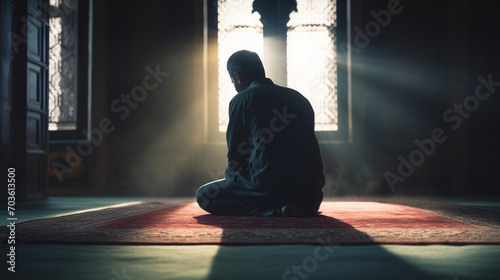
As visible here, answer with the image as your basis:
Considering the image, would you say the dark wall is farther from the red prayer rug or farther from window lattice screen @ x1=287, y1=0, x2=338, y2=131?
the red prayer rug

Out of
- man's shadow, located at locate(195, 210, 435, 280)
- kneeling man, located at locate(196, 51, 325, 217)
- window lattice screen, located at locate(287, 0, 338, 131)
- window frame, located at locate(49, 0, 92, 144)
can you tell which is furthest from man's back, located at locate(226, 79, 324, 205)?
window frame, located at locate(49, 0, 92, 144)

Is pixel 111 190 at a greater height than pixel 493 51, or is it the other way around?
pixel 493 51

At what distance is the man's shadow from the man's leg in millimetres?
417

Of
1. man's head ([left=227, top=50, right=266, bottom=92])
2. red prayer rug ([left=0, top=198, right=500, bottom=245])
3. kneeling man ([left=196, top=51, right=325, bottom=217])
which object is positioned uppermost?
man's head ([left=227, top=50, right=266, bottom=92])

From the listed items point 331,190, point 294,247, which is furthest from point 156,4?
point 294,247

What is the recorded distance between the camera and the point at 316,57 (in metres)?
5.54

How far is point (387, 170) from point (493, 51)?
72.4 inches

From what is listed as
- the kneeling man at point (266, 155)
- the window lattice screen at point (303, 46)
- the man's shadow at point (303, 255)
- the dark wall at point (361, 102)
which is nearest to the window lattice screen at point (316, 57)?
the window lattice screen at point (303, 46)

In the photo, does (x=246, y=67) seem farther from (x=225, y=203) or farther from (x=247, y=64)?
(x=225, y=203)

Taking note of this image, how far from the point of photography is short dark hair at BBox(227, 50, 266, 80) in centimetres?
263

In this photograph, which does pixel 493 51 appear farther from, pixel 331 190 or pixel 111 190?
pixel 111 190

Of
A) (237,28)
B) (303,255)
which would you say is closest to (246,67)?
(303,255)

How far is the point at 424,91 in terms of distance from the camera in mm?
5273

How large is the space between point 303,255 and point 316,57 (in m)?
4.36
